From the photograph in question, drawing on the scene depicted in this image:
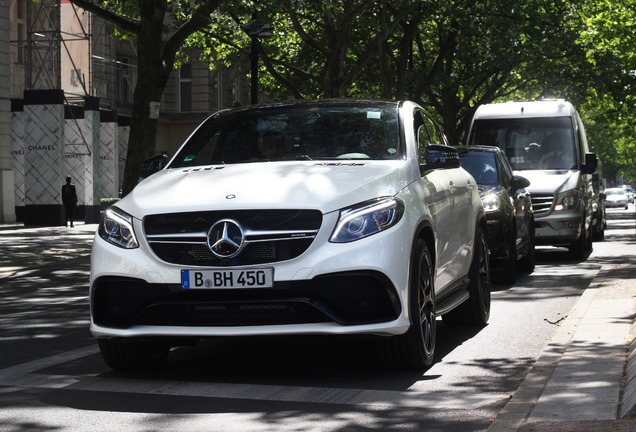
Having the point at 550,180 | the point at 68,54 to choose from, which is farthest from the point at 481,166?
the point at 68,54

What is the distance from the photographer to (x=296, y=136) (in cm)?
795

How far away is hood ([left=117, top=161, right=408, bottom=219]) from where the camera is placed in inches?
263

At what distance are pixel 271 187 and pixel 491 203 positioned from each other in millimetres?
6936

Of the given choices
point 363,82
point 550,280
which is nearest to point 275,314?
point 550,280

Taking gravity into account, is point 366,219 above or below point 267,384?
above

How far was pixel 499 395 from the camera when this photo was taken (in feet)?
21.2

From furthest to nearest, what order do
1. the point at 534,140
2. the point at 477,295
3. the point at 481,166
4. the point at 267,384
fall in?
the point at 534,140 < the point at 481,166 < the point at 477,295 < the point at 267,384

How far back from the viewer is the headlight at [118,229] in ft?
22.4

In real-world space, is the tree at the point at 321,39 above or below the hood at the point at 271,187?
above

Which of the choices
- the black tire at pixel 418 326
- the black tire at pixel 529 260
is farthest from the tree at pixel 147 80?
the black tire at pixel 418 326

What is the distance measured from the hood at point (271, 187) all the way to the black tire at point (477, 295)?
78.9 inches

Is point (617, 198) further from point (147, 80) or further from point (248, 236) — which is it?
point (248, 236)

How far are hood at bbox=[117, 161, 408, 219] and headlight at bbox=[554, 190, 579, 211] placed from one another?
37.2 ft

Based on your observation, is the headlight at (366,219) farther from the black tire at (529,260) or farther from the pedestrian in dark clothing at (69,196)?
the pedestrian in dark clothing at (69,196)
